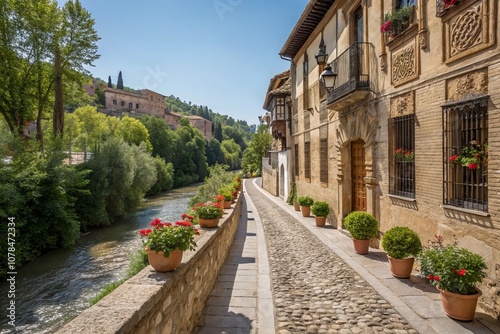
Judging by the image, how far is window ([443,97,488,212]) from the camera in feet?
14.4

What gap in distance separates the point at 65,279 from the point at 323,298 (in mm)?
9750

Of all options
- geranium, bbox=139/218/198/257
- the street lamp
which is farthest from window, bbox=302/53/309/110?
geranium, bbox=139/218/198/257

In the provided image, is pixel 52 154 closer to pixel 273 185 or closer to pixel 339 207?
pixel 339 207

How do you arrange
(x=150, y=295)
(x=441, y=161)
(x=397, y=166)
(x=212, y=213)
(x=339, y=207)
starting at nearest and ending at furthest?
(x=150, y=295)
(x=441, y=161)
(x=212, y=213)
(x=397, y=166)
(x=339, y=207)

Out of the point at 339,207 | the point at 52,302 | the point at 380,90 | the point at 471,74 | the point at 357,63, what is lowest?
the point at 52,302

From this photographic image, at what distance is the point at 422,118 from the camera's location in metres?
5.66

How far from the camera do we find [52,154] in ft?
46.8

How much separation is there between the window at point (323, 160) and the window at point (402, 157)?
4.59m

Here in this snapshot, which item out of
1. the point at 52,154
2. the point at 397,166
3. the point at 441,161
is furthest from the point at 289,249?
the point at 52,154

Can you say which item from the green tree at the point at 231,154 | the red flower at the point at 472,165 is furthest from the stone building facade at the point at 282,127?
the green tree at the point at 231,154

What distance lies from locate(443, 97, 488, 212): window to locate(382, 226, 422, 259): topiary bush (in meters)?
0.94

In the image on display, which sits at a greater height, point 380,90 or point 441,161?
point 380,90

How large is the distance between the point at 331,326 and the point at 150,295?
270 cm

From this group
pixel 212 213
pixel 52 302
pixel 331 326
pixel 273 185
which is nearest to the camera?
pixel 331 326
